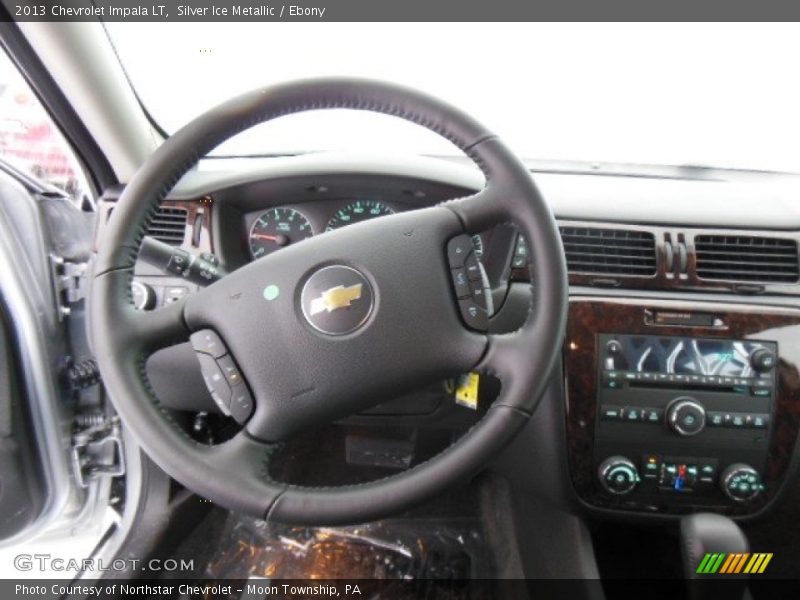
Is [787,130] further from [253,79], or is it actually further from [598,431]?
[253,79]

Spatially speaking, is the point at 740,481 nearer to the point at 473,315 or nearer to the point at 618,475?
the point at 618,475

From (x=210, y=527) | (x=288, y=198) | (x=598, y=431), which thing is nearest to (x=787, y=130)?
(x=598, y=431)

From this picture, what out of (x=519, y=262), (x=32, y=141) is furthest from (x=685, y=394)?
(x=32, y=141)

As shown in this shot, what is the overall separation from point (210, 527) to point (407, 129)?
4.32 ft

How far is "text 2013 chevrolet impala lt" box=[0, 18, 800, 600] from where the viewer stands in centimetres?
105

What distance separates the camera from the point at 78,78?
1.42 metres

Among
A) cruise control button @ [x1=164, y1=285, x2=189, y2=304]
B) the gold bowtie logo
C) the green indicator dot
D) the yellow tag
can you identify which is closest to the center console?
the yellow tag

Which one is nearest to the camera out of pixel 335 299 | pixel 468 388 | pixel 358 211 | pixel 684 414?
pixel 335 299

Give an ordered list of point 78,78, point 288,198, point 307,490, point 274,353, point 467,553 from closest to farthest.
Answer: point 307,490, point 274,353, point 78,78, point 288,198, point 467,553

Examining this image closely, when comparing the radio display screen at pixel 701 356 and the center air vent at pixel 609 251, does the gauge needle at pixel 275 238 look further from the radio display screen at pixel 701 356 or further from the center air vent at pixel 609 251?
the radio display screen at pixel 701 356

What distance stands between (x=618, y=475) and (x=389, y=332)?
0.76 metres

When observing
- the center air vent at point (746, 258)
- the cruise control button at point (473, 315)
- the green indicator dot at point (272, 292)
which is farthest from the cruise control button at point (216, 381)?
the center air vent at point (746, 258)

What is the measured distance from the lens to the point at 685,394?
1441mm
